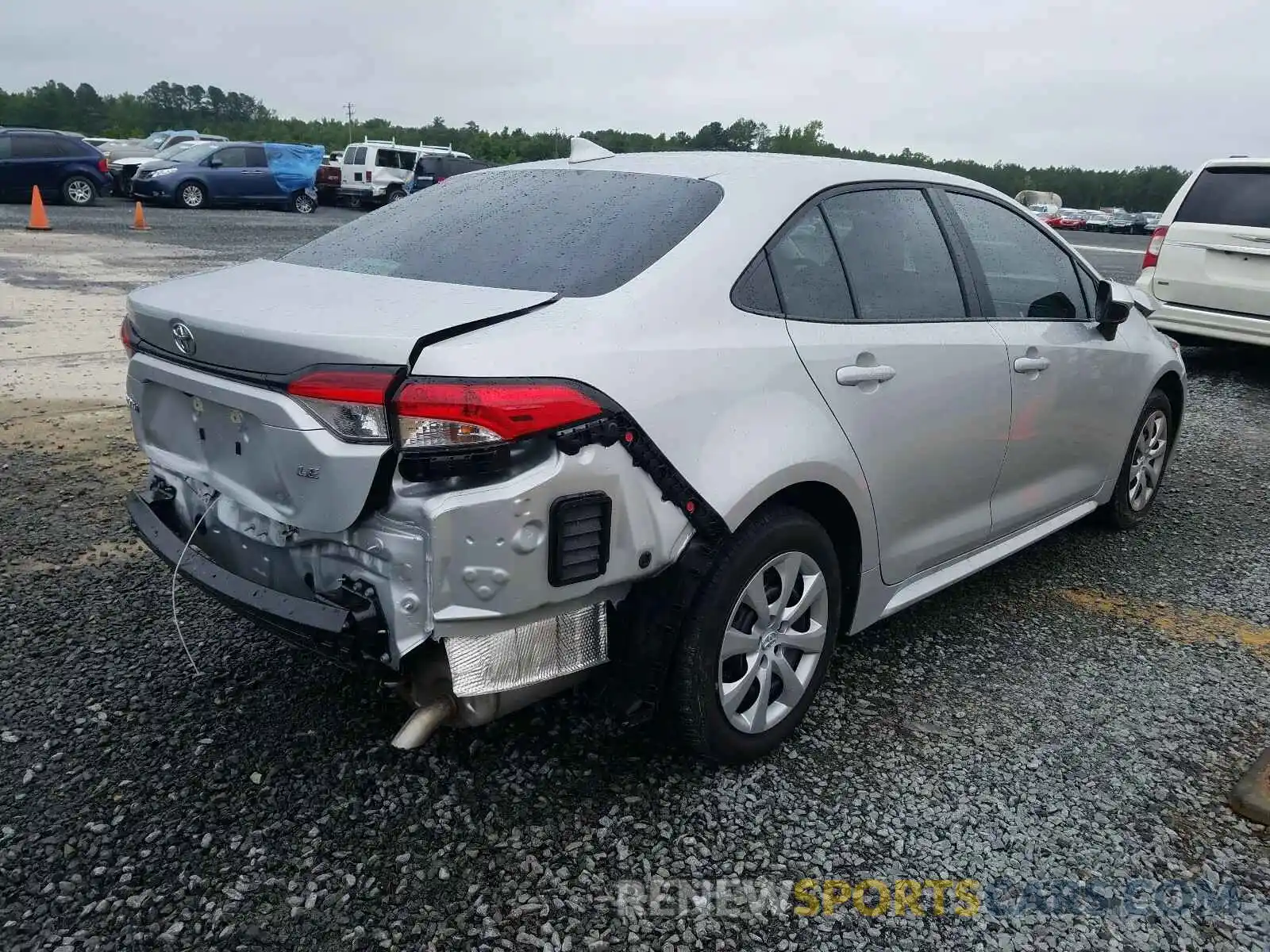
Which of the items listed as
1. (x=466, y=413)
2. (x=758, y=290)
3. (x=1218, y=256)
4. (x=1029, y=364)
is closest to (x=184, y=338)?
(x=466, y=413)

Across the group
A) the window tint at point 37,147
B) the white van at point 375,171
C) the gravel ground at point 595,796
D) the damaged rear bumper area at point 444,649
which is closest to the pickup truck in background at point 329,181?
the white van at point 375,171

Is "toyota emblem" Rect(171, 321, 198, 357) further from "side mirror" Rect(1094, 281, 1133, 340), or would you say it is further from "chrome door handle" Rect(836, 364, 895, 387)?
"side mirror" Rect(1094, 281, 1133, 340)

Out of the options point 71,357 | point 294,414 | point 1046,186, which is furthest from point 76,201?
point 1046,186

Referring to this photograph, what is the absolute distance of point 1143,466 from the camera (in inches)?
190

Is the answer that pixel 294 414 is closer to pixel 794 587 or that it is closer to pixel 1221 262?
pixel 794 587

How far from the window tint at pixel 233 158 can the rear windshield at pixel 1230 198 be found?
68.8 ft

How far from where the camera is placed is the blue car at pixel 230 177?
74.7 feet

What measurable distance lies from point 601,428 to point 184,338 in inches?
A: 44.1

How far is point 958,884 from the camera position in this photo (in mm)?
2430

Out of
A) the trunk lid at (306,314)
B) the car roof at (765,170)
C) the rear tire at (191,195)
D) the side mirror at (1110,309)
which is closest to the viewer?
the trunk lid at (306,314)

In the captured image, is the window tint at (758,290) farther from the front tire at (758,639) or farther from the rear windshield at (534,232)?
the front tire at (758,639)

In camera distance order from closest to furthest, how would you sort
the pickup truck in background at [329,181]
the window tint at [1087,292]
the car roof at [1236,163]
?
the window tint at [1087,292], the car roof at [1236,163], the pickup truck in background at [329,181]

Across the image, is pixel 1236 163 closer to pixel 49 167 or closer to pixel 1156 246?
pixel 1156 246

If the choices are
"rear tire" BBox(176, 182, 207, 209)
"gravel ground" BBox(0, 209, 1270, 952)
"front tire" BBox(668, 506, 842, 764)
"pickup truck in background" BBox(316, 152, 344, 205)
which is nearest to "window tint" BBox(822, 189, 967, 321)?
"front tire" BBox(668, 506, 842, 764)
